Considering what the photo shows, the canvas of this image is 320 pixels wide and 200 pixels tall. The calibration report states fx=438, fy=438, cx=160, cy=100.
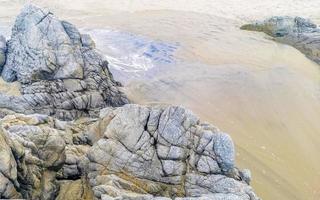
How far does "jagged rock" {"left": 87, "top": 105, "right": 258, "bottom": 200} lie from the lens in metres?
11.4

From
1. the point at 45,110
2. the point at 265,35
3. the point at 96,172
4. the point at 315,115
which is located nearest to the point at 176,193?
the point at 96,172

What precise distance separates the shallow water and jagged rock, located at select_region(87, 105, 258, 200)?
388cm

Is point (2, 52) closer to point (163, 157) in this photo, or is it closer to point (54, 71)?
point (54, 71)

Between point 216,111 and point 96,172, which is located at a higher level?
point 96,172

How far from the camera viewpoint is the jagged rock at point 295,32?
1098 inches

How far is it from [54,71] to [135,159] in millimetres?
7296

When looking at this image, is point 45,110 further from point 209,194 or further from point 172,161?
point 209,194

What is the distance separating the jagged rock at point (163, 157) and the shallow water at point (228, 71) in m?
3.88

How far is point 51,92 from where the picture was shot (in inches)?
670

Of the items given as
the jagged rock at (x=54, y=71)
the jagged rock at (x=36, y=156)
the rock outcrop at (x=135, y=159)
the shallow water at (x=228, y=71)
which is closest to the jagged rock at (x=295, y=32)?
the shallow water at (x=228, y=71)

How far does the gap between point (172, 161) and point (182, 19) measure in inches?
890

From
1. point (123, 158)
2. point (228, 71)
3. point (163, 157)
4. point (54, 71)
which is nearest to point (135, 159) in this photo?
point (123, 158)

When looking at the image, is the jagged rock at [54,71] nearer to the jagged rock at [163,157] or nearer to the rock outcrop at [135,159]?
the rock outcrop at [135,159]

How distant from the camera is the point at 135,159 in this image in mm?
11789
